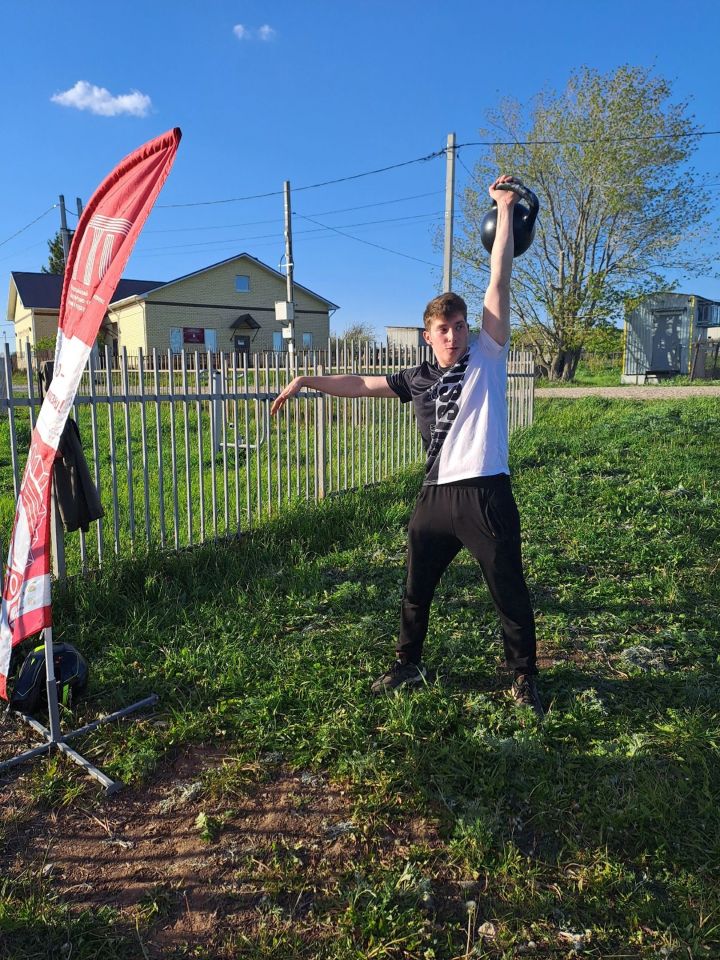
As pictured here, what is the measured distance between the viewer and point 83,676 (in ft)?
11.0

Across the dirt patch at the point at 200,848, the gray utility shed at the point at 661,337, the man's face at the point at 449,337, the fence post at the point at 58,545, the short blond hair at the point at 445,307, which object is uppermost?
the gray utility shed at the point at 661,337

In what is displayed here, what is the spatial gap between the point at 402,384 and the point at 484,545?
98 cm

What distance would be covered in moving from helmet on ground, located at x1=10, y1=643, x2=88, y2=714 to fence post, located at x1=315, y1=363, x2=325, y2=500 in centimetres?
404

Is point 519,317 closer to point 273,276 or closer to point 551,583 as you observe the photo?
point 273,276

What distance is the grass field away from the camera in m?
2.04

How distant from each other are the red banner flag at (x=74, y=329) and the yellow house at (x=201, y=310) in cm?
3271

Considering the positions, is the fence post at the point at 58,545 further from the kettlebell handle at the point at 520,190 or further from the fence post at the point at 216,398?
the kettlebell handle at the point at 520,190

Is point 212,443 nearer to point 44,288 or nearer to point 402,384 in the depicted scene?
point 402,384

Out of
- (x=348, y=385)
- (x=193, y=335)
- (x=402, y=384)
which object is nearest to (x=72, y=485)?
(x=348, y=385)

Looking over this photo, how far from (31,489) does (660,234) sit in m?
28.2

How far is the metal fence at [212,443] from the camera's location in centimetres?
480

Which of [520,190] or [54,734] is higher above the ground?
[520,190]

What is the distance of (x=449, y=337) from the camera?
3076 mm

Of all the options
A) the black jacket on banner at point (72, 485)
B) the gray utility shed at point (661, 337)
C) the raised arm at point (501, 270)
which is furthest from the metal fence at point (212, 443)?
the gray utility shed at point (661, 337)
